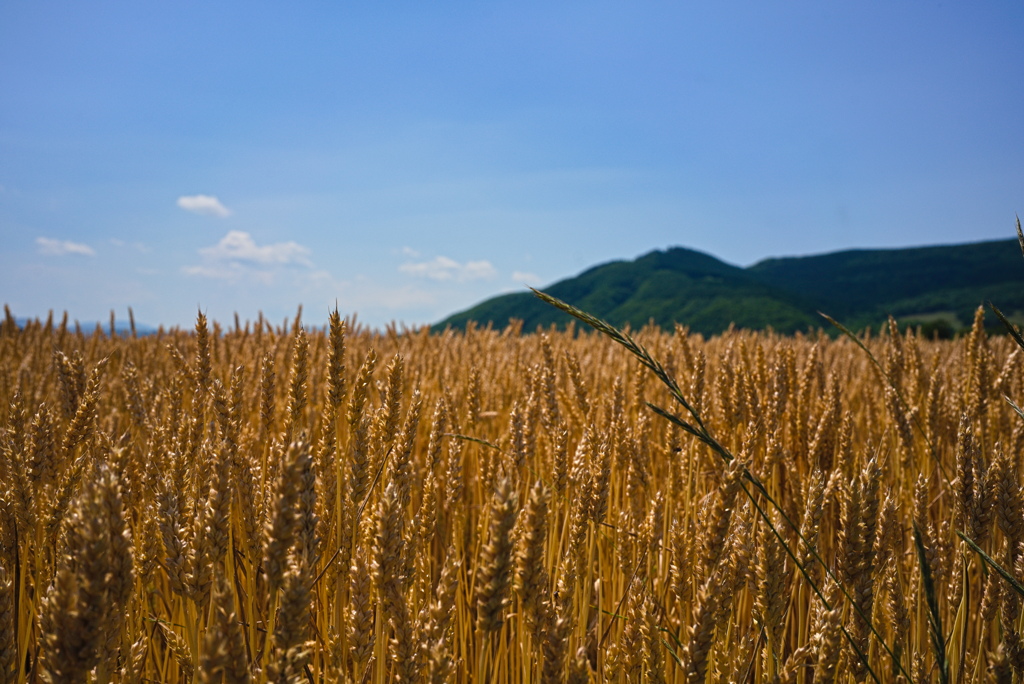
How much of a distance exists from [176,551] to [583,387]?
5.02 ft

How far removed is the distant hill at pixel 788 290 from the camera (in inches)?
2316

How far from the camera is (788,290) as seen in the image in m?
83.4

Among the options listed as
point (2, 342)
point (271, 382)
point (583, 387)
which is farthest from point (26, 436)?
point (2, 342)

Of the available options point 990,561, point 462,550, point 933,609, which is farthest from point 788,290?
point 933,609

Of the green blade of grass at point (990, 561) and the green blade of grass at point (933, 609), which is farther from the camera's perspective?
the green blade of grass at point (990, 561)

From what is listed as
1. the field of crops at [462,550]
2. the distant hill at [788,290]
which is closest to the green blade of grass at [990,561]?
the field of crops at [462,550]

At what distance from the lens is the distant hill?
5882 cm

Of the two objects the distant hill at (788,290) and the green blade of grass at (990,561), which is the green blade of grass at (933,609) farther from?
the distant hill at (788,290)

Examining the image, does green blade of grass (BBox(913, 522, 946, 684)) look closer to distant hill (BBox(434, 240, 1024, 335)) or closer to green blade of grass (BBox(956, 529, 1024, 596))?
green blade of grass (BBox(956, 529, 1024, 596))

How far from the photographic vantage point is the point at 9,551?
3.96 ft

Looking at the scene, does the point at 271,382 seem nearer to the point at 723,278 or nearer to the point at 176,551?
the point at 176,551

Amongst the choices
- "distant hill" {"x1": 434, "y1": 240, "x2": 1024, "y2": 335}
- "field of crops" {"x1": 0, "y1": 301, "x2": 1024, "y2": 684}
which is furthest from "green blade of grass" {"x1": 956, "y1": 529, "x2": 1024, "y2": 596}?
"distant hill" {"x1": 434, "y1": 240, "x2": 1024, "y2": 335}

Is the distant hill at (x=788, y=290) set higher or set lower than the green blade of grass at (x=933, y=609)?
higher

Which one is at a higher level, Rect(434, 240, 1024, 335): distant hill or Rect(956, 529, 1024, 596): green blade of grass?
Rect(434, 240, 1024, 335): distant hill
